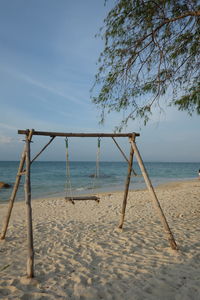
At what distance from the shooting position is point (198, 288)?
304cm

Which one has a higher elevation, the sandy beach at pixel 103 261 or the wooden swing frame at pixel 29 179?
the wooden swing frame at pixel 29 179

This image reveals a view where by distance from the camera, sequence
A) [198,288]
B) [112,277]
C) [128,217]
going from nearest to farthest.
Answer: [198,288], [112,277], [128,217]

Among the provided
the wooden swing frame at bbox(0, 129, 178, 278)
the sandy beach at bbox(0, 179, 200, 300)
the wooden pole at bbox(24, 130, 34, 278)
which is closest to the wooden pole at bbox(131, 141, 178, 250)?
the wooden swing frame at bbox(0, 129, 178, 278)

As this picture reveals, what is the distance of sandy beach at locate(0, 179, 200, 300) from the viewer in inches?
117

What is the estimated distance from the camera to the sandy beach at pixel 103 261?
9.78ft

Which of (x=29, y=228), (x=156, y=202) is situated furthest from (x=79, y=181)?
(x=29, y=228)

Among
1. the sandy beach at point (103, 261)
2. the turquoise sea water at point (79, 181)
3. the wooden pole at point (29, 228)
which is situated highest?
the wooden pole at point (29, 228)

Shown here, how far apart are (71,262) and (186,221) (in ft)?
13.4

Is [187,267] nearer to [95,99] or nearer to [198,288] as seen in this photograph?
[198,288]

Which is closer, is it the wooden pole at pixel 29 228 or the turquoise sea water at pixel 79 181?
the wooden pole at pixel 29 228

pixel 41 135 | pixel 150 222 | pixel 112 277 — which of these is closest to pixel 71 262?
pixel 112 277

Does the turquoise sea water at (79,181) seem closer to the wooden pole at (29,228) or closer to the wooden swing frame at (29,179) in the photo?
the wooden swing frame at (29,179)

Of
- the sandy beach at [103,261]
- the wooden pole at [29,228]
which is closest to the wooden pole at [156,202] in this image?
the sandy beach at [103,261]

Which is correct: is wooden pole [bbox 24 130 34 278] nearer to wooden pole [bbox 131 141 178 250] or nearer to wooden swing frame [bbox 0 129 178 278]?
wooden swing frame [bbox 0 129 178 278]
